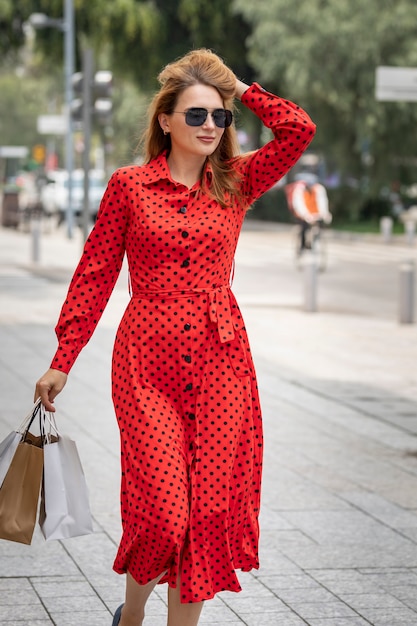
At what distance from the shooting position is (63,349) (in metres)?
3.89

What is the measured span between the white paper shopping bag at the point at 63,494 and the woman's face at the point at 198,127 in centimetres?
86

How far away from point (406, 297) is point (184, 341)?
448 inches

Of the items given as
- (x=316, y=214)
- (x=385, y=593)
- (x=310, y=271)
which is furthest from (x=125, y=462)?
(x=316, y=214)

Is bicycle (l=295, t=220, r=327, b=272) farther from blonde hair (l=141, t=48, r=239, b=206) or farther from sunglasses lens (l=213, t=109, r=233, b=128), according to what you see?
sunglasses lens (l=213, t=109, r=233, b=128)

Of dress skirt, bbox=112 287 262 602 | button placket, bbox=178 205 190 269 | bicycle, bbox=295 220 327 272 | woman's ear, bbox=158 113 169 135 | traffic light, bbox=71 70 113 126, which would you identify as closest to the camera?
dress skirt, bbox=112 287 262 602

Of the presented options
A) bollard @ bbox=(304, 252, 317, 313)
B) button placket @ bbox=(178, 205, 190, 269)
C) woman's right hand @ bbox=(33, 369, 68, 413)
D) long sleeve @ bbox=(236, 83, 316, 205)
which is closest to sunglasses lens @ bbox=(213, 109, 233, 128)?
long sleeve @ bbox=(236, 83, 316, 205)

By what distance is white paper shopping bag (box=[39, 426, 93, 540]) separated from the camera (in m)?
3.96

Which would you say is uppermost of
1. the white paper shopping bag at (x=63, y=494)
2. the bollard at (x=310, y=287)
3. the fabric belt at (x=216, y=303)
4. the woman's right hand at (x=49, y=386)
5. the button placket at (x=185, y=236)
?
the button placket at (x=185, y=236)

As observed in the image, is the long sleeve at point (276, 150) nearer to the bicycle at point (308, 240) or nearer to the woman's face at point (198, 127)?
the woman's face at point (198, 127)

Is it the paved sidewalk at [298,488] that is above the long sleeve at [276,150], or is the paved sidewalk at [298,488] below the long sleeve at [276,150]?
below

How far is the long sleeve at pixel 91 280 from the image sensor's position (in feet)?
12.7

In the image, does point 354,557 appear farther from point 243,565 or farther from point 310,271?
point 310,271

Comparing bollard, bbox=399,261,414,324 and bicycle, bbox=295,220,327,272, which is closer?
bollard, bbox=399,261,414,324

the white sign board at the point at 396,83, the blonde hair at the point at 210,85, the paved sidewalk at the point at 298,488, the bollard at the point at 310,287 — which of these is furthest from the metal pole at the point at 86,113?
the blonde hair at the point at 210,85
